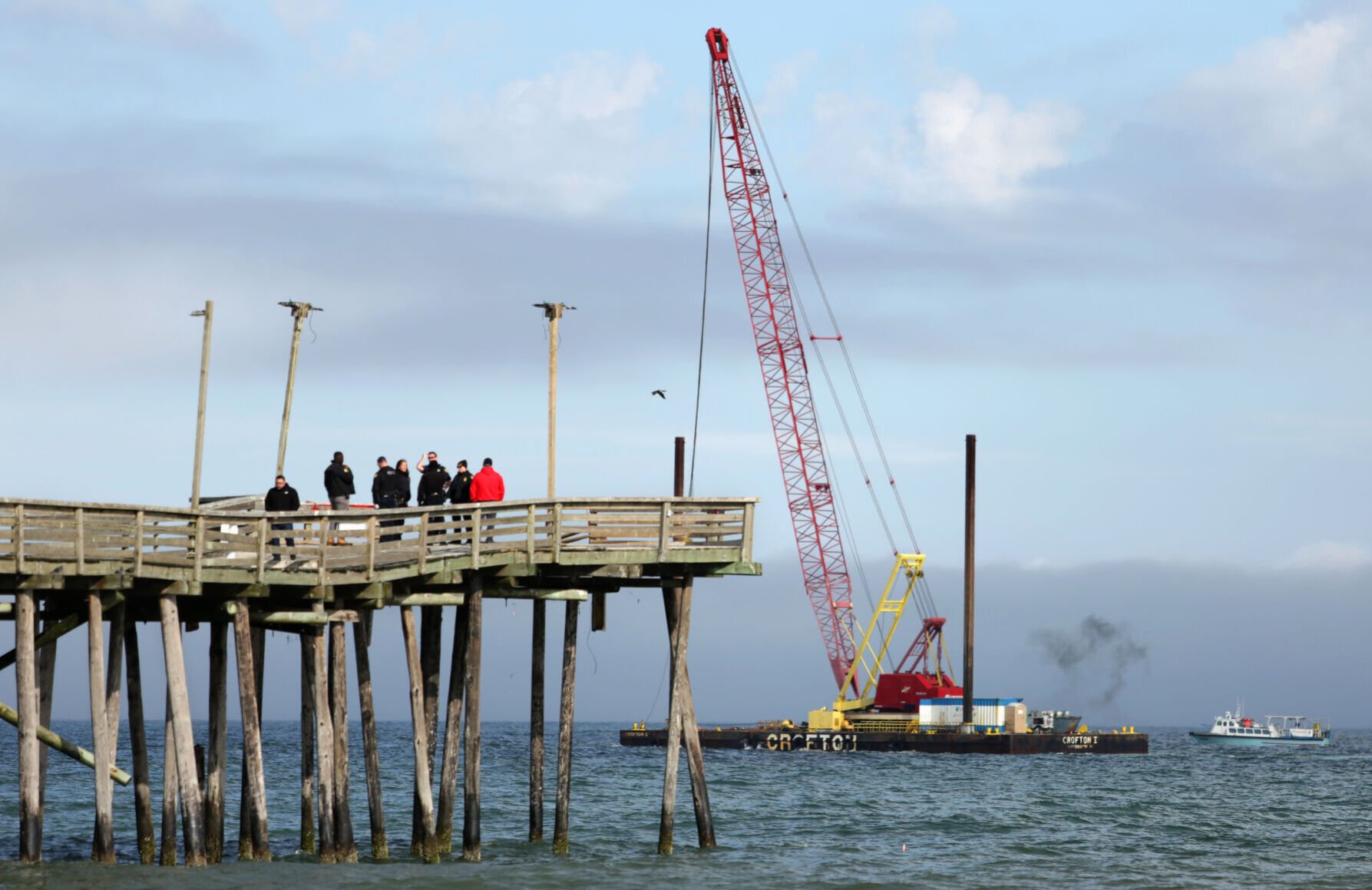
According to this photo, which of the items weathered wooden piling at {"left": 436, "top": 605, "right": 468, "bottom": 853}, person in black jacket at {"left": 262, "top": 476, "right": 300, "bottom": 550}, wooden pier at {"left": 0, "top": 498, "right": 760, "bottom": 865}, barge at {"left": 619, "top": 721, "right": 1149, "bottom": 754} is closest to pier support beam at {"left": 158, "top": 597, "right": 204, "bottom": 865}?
wooden pier at {"left": 0, "top": 498, "right": 760, "bottom": 865}

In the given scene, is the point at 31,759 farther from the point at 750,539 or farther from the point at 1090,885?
the point at 1090,885

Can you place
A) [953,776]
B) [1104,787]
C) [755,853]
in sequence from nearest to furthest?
1. [755,853]
2. [1104,787]
3. [953,776]

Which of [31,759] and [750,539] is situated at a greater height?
[750,539]

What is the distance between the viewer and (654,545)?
29.6 metres

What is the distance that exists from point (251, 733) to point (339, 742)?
1.81 m

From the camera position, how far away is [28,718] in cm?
2605

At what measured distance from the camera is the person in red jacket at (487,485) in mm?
30266

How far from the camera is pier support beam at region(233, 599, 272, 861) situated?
27422 millimetres

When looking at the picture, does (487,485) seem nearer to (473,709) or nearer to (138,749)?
(473,709)

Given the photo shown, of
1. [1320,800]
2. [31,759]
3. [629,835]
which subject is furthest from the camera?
[1320,800]

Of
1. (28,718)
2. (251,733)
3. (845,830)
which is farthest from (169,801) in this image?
(845,830)

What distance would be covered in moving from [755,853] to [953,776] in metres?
38.8

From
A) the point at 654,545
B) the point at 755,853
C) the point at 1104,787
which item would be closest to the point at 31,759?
the point at 654,545

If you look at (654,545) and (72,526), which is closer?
(72,526)
